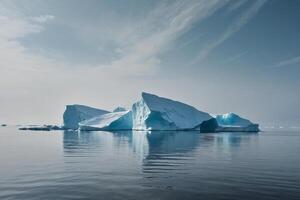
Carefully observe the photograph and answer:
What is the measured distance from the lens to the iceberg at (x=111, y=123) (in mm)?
79312

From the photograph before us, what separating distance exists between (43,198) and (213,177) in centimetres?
748

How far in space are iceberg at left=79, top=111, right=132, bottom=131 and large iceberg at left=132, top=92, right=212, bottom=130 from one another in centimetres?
412

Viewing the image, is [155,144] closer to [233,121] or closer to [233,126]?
[233,126]

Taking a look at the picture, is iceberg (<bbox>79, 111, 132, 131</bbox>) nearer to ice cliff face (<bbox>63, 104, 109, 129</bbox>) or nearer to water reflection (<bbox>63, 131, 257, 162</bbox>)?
ice cliff face (<bbox>63, 104, 109, 129</bbox>)

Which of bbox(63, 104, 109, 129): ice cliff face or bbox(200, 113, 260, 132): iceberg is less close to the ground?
bbox(63, 104, 109, 129): ice cliff face

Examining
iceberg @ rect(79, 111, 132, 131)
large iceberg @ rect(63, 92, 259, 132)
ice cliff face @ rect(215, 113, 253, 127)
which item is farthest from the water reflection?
ice cliff face @ rect(215, 113, 253, 127)

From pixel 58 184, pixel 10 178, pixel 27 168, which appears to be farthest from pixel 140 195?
pixel 27 168

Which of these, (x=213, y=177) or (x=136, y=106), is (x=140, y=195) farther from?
(x=136, y=106)

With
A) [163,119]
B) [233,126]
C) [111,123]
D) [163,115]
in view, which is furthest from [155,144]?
[233,126]

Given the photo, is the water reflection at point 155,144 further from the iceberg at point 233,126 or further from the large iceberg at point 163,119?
the iceberg at point 233,126

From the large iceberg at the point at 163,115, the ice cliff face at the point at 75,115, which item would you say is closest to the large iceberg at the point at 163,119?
the large iceberg at the point at 163,115

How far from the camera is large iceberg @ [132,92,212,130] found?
7319cm

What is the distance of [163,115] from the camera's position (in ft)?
239

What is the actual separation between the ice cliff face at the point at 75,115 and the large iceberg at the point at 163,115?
23.4m
